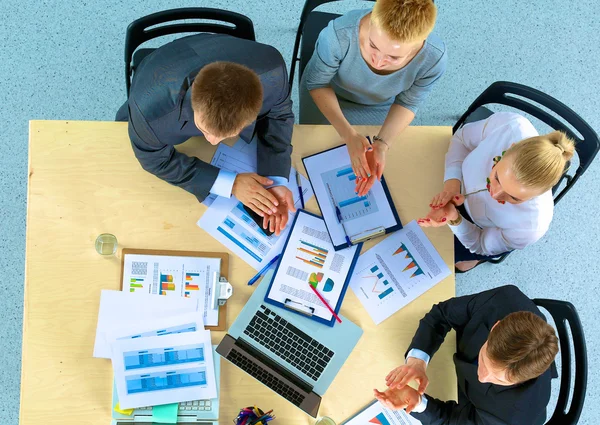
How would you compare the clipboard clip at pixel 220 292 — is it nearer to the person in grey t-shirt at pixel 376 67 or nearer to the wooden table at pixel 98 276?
the wooden table at pixel 98 276

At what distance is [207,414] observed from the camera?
1611 millimetres

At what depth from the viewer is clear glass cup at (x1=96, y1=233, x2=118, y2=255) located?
166 centimetres

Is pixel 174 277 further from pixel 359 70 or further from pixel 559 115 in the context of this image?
pixel 559 115

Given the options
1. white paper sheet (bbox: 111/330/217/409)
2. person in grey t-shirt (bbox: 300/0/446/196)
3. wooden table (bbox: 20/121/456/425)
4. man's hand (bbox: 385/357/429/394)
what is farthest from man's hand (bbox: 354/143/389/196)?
white paper sheet (bbox: 111/330/217/409)

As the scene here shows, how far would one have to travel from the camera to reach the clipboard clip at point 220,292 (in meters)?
1.66

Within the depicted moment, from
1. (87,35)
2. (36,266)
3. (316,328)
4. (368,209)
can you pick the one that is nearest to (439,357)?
(316,328)

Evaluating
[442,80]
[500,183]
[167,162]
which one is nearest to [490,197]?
[500,183]

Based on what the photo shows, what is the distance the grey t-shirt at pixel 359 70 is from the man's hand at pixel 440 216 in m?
0.37

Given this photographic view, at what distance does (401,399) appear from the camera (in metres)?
1.60

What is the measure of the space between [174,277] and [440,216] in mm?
887

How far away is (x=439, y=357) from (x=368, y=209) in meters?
0.54

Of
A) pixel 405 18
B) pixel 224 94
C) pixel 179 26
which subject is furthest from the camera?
pixel 179 26

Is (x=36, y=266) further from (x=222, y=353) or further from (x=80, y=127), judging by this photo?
(x=222, y=353)

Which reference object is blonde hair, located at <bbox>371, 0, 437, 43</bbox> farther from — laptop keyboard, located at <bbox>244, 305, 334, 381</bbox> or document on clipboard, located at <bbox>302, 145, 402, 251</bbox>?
laptop keyboard, located at <bbox>244, 305, 334, 381</bbox>
